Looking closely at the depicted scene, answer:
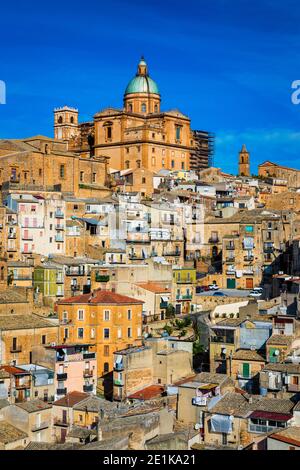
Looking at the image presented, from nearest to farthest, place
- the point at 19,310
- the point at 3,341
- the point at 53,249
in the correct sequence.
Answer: the point at 3,341, the point at 19,310, the point at 53,249

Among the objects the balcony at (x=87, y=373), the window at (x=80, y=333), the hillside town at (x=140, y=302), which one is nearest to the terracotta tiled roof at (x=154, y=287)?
the hillside town at (x=140, y=302)

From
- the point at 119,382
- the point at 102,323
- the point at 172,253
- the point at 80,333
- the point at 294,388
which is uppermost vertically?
the point at 172,253

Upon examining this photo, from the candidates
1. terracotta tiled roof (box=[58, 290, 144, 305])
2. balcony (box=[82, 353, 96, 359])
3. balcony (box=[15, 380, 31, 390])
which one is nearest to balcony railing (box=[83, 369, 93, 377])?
balcony (box=[82, 353, 96, 359])

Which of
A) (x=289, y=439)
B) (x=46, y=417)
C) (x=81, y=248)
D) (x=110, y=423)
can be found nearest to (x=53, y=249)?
(x=81, y=248)

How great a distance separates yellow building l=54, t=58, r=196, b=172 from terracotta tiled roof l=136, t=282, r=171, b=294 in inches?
1013

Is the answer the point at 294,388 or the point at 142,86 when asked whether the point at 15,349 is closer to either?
the point at 294,388

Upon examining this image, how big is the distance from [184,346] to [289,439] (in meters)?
11.3

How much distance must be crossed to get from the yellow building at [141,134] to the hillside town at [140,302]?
18 centimetres

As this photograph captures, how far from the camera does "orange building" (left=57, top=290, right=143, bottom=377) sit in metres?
39.8

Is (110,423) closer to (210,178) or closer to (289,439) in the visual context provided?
(289,439)

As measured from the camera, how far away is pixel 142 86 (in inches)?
3056

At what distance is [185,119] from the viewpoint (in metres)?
76.2

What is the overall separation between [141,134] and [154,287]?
27633 millimetres

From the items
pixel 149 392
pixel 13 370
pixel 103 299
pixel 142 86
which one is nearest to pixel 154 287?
pixel 103 299
